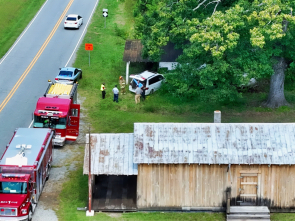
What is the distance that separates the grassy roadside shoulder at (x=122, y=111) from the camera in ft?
82.4

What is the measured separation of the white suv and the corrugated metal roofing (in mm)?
14489

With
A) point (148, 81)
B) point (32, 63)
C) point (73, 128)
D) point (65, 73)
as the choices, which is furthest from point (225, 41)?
point (32, 63)

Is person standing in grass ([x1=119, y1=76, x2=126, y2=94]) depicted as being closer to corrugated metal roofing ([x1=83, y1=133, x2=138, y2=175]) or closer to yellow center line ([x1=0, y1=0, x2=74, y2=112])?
yellow center line ([x1=0, y1=0, x2=74, y2=112])

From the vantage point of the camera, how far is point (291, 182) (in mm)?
24984

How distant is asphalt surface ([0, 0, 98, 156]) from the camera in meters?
36.4

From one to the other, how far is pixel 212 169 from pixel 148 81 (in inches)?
648

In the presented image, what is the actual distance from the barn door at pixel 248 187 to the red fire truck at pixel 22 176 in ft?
31.0

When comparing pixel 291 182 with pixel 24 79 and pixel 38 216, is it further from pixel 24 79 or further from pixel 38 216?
pixel 24 79

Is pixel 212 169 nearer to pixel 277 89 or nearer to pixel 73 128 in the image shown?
pixel 73 128

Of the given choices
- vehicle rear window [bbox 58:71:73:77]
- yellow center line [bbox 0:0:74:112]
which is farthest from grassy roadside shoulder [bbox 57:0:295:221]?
yellow center line [bbox 0:0:74:112]

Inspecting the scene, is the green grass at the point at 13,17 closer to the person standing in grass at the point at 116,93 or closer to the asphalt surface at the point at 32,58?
the asphalt surface at the point at 32,58

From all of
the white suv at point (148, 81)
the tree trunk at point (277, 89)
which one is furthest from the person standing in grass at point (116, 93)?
the tree trunk at point (277, 89)

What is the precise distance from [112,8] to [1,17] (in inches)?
494

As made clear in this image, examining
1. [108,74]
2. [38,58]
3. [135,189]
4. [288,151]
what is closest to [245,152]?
[288,151]
